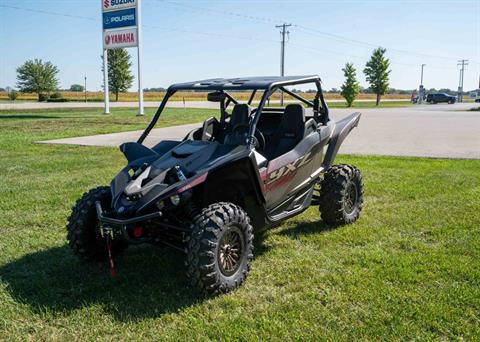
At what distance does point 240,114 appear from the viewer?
15.7ft

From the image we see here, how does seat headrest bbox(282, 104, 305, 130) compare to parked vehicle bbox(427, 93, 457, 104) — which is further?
parked vehicle bbox(427, 93, 457, 104)

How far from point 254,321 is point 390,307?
0.94 metres

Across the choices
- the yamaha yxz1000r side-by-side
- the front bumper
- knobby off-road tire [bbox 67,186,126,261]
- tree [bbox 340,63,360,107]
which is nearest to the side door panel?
the yamaha yxz1000r side-by-side

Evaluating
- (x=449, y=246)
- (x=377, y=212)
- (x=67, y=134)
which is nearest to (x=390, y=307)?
(x=449, y=246)

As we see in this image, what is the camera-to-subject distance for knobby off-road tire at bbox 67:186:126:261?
13.1 ft

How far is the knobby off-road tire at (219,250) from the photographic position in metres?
3.39

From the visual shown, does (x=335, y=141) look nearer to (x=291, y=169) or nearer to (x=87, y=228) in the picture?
(x=291, y=169)

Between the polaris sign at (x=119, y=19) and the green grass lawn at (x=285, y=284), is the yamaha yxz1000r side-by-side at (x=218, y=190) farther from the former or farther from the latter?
the polaris sign at (x=119, y=19)

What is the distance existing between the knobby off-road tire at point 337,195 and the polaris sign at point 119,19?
22.1m

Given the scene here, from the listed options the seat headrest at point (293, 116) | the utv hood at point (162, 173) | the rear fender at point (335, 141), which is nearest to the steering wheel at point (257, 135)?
the utv hood at point (162, 173)

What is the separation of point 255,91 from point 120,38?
23107 millimetres

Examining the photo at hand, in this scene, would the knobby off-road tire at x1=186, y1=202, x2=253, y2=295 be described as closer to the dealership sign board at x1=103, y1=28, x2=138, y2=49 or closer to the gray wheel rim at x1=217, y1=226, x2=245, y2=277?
the gray wheel rim at x1=217, y1=226, x2=245, y2=277

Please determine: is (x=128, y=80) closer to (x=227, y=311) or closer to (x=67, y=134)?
(x=67, y=134)

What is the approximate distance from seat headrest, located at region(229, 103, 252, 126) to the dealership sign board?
21.9 meters
